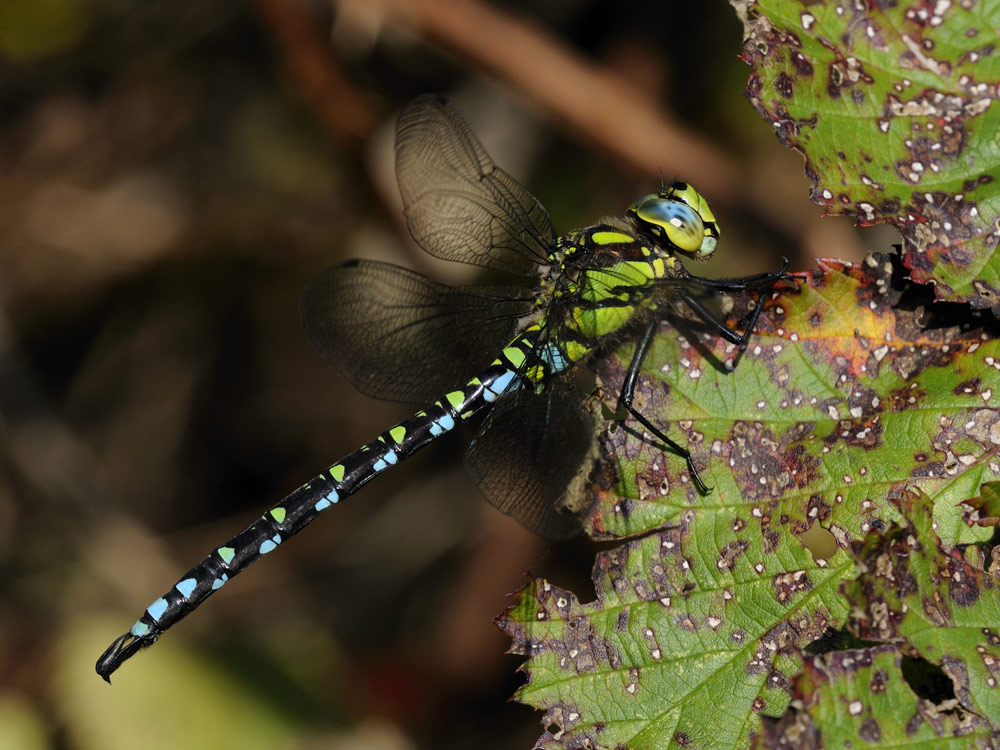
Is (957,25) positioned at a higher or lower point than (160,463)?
lower

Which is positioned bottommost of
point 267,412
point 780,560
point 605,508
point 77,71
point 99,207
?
point 780,560

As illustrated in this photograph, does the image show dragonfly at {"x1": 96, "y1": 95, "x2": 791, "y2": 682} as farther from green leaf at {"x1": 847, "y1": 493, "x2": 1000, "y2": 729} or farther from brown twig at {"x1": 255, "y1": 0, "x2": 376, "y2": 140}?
brown twig at {"x1": 255, "y1": 0, "x2": 376, "y2": 140}

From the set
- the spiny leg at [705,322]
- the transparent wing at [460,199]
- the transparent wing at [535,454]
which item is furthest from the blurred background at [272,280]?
the spiny leg at [705,322]

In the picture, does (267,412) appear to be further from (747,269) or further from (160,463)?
(747,269)

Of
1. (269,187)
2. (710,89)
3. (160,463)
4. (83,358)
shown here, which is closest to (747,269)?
(710,89)

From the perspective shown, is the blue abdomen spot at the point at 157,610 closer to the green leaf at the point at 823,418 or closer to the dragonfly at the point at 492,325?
the dragonfly at the point at 492,325

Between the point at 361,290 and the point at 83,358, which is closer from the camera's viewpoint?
the point at 361,290

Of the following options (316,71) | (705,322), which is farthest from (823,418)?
(316,71)

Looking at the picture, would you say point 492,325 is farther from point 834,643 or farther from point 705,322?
point 834,643
